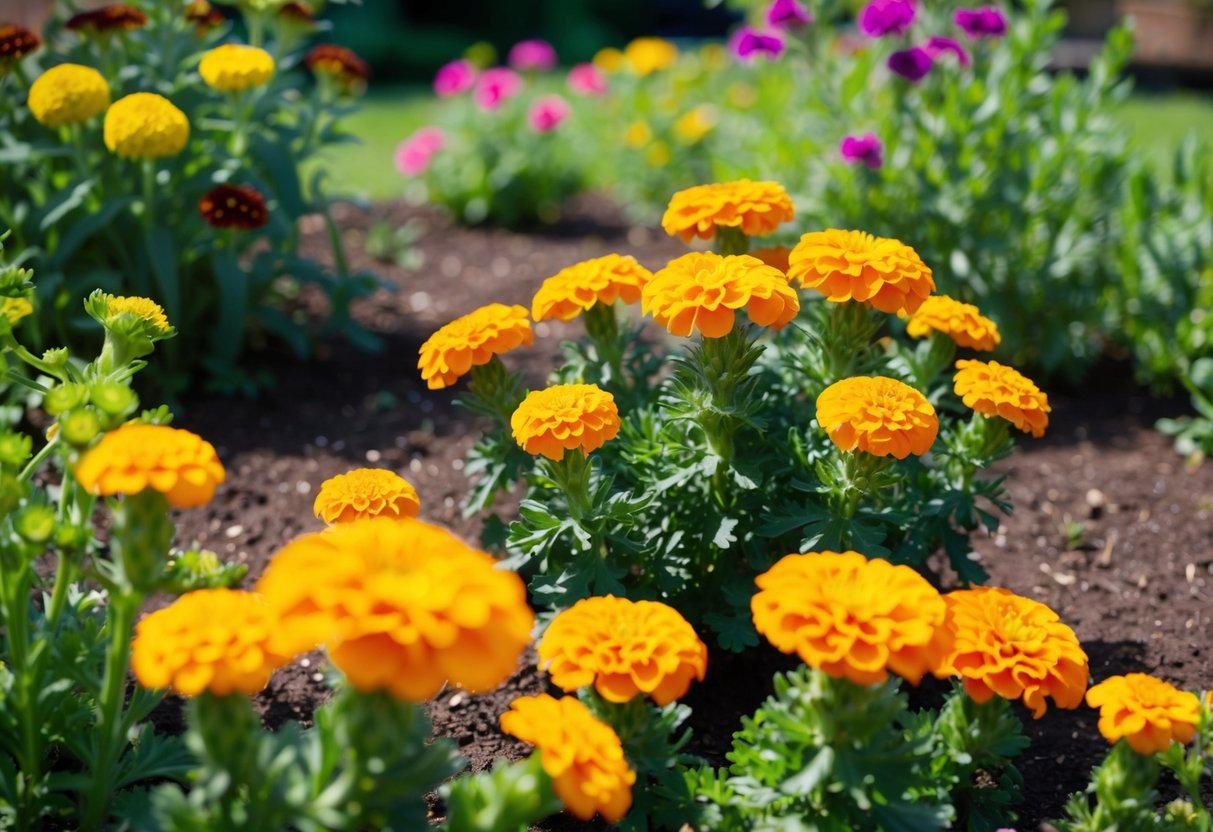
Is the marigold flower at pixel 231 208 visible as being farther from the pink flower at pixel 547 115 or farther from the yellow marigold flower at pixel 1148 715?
the pink flower at pixel 547 115

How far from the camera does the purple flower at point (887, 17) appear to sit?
3.34 metres

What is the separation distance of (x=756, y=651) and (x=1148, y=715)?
96 cm

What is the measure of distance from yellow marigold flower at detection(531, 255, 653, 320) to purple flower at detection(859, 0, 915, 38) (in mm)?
1638

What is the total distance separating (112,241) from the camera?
3303mm

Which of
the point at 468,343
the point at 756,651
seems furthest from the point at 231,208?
the point at 756,651

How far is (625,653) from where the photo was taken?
156 centimetres

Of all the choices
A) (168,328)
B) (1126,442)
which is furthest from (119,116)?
(1126,442)

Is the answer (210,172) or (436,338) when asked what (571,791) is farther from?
(210,172)

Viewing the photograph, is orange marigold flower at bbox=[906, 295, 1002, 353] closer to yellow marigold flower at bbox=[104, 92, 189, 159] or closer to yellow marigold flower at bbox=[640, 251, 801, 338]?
yellow marigold flower at bbox=[640, 251, 801, 338]

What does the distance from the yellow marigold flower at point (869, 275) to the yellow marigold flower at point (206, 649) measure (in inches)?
42.0

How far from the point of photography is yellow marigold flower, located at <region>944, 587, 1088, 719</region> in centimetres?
165

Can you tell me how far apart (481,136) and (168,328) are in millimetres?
3917

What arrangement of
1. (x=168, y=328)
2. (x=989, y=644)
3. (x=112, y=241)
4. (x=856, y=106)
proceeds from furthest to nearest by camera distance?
(x=856, y=106) → (x=112, y=241) → (x=168, y=328) → (x=989, y=644)

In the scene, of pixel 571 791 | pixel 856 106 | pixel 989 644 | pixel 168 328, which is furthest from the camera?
pixel 856 106
